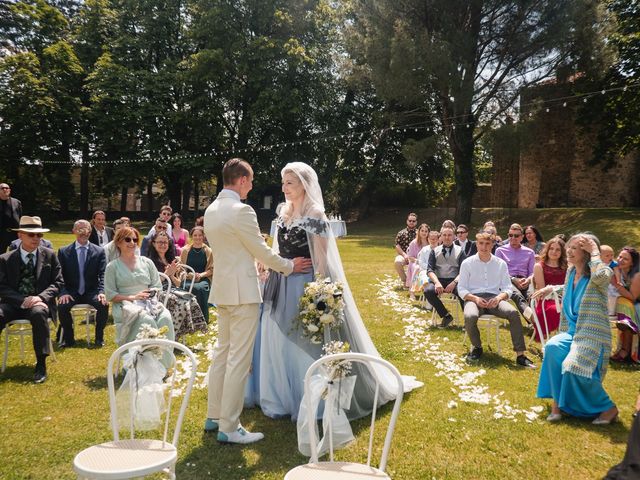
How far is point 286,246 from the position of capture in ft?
14.0

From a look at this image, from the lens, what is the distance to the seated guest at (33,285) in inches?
209

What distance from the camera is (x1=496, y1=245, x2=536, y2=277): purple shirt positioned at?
7.77 metres

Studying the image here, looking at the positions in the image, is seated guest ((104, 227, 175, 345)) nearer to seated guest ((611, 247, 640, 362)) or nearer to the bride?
the bride

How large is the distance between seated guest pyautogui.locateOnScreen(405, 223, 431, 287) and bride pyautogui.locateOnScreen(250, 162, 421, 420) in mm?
5941

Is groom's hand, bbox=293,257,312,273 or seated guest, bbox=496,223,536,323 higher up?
groom's hand, bbox=293,257,312,273

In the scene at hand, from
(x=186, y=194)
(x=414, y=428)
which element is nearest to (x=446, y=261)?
(x=414, y=428)

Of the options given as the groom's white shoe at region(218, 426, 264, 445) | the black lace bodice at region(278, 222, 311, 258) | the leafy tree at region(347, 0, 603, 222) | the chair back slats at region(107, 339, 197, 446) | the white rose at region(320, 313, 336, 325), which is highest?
the leafy tree at region(347, 0, 603, 222)

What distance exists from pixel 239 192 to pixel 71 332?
4287 mm

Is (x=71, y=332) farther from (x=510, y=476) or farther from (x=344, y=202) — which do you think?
(x=344, y=202)

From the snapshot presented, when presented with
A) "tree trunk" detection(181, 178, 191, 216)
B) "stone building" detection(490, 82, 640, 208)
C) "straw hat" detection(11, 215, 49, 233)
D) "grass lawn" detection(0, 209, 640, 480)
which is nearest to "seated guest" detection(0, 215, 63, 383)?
"straw hat" detection(11, 215, 49, 233)

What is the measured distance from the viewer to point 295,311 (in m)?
4.21

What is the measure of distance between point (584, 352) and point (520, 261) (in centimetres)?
390

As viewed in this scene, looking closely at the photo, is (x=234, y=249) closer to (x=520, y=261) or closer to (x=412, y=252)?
(x=520, y=261)

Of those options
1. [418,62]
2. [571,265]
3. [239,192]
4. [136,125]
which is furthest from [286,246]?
[136,125]
